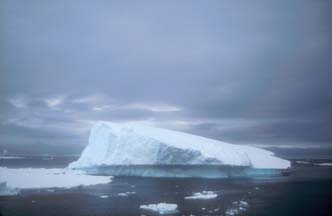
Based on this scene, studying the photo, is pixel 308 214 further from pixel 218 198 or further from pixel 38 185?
pixel 38 185

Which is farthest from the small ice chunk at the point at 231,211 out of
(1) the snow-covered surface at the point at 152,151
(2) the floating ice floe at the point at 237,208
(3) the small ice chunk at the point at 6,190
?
(3) the small ice chunk at the point at 6,190

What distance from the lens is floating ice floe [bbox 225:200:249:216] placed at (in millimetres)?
8875

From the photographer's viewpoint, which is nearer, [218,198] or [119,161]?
[218,198]

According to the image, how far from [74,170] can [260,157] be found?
36.2 ft

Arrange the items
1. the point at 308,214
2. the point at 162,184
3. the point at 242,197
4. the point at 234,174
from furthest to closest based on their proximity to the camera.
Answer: the point at 234,174, the point at 162,184, the point at 242,197, the point at 308,214

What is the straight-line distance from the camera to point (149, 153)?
16.6m

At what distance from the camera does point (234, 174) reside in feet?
59.0

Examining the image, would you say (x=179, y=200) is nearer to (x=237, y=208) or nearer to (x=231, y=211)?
(x=237, y=208)

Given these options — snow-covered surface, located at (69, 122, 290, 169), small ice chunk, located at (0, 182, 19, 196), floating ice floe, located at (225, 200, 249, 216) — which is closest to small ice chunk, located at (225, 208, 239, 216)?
floating ice floe, located at (225, 200, 249, 216)

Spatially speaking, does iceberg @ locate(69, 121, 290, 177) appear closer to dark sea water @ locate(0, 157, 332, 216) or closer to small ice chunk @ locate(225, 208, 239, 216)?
dark sea water @ locate(0, 157, 332, 216)

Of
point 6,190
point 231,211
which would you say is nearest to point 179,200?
point 231,211

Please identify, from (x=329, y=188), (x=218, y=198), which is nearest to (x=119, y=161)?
(x=218, y=198)

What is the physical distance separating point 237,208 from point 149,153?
24.9 feet

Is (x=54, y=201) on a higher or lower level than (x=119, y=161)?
lower
